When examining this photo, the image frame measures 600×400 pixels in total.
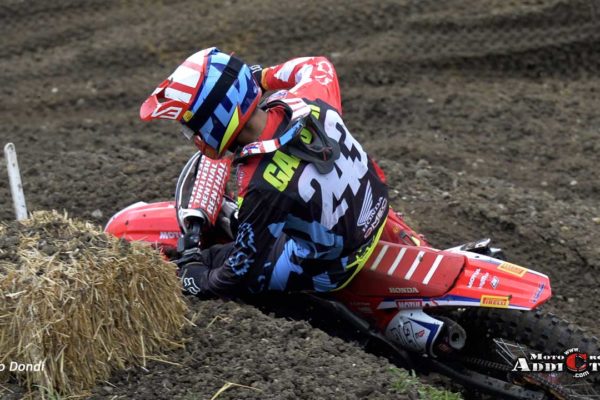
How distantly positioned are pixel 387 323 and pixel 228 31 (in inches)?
280

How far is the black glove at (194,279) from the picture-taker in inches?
209

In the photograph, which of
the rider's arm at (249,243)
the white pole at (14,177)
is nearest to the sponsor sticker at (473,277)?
the rider's arm at (249,243)

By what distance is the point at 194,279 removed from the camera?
17.4 ft

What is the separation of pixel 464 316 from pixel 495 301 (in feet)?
1.44

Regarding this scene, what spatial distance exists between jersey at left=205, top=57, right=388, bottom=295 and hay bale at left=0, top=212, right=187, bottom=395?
1.52 ft

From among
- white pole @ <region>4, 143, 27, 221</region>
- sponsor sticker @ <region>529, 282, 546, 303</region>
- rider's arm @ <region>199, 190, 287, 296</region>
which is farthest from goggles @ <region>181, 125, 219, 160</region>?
sponsor sticker @ <region>529, 282, 546, 303</region>

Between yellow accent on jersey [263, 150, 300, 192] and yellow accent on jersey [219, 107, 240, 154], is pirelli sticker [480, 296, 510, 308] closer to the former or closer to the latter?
yellow accent on jersey [263, 150, 300, 192]

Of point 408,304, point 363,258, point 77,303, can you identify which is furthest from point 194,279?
point 408,304

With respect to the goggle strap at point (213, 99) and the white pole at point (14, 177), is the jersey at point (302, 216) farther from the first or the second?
the white pole at point (14, 177)

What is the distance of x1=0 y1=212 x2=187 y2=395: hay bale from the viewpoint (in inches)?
167

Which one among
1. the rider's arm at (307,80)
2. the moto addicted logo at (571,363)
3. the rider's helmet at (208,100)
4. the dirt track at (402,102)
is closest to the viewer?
the rider's helmet at (208,100)

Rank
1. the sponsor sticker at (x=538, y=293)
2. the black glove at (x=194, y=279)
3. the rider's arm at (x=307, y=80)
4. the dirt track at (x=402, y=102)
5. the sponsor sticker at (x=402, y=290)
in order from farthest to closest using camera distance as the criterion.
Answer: the dirt track at (x=402, y=102) → the rider's arm at (x=307, y=80) → the black glove at (x=194, y=279) → the sponsor sticker at (x=402, y=290) → the sponsor sticker at (x=538, y=293)

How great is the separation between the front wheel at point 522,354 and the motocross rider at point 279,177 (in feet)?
2.52

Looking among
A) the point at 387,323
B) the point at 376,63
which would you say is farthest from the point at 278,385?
the point at 376,63
